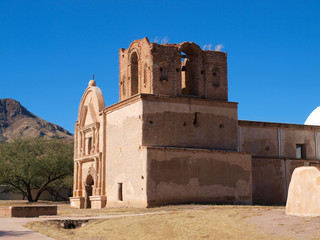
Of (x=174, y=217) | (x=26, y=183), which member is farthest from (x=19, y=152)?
(x=174, y=217)

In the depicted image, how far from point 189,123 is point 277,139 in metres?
7.15

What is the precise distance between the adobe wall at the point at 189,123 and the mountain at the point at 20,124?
77043 mm

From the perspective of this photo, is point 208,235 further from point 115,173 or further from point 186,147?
point 115,173

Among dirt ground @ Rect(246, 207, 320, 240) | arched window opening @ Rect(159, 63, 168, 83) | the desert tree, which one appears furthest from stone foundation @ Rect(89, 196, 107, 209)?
dirt ground @ Rect(246, 207, 320, 240)

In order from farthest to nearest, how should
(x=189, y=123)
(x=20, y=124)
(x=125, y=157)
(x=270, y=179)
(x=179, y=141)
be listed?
(x=20, y=124) → (x=270, y=179) → (x=125, y=157) → (x=189, y=123) → (x=179, y=141)

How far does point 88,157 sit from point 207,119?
8.18 metres

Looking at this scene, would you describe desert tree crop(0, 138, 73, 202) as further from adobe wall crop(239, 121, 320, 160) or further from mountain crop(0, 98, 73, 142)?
mountain crop(0, 98, 73, 142)

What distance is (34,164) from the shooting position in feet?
114

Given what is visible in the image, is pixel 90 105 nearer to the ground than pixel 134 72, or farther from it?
nearer to the ground

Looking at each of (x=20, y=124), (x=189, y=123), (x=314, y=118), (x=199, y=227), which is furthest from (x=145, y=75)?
(x=20, y=124)

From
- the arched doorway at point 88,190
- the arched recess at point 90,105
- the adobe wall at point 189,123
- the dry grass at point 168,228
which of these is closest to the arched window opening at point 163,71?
the adobe wall at point 189,123

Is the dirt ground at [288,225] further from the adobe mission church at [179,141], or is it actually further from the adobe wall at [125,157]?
the adobe wall at [125,157]

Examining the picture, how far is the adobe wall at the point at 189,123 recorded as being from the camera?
23.0 m

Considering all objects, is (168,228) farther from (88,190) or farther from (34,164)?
(34,164)
